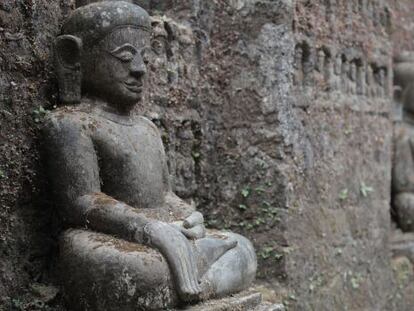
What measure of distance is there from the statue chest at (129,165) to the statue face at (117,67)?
17 cm

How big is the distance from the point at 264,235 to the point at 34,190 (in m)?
1.83

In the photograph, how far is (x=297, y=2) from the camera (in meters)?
5.09

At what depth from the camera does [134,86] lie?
12.5 ft

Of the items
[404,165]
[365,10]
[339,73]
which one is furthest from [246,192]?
[404,165]

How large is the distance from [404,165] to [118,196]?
13.6 feet

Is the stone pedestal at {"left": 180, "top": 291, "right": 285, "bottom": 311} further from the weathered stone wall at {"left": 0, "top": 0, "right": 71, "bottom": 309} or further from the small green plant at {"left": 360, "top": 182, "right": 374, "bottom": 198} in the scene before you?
the small green plant at {"left": 360, "top": 182, "right": 374, "bottom": 198}

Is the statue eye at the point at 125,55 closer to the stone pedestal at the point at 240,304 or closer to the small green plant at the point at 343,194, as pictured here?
the stone pedestal at the point at 240,304

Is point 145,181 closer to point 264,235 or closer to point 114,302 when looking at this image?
point 114,302

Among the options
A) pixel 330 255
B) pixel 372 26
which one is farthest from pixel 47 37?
pixel 372 26

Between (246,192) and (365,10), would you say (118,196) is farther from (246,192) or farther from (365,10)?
(365,10)

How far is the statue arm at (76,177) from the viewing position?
3.46 metres

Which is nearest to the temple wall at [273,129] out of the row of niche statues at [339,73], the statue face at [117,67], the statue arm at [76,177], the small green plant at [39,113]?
the row of niche statues at [339,73]

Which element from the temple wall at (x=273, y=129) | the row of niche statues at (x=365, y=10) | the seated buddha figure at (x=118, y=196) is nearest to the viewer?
the seated buddha figure at (x=118, y=196)

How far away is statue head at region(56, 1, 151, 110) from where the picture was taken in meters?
3.71
